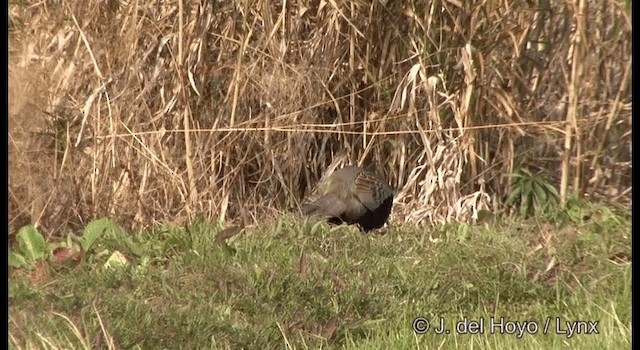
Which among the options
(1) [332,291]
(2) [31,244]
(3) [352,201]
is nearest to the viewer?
(1) [332,291]

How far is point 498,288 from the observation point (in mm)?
3240

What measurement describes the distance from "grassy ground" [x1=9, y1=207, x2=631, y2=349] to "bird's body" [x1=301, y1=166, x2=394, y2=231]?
1.08 feet

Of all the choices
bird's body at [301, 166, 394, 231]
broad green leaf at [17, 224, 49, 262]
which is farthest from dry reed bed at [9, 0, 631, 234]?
broad green leaf at [17, 224, 49, 262]

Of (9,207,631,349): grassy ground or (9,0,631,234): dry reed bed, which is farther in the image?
(9,0,631,234): dry reed bed

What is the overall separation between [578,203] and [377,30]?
0.98 metres

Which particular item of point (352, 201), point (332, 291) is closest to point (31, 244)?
point (332, 291)

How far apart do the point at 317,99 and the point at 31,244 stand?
3.95 ft

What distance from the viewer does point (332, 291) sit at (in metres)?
3.16

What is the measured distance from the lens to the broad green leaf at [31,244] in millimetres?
3421

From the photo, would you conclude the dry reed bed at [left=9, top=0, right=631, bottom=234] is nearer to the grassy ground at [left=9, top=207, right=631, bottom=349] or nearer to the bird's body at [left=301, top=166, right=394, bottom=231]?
the bird's body at [left=301, top=166, right=394, bottom=231]

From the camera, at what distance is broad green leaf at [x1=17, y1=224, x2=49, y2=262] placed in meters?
3.42

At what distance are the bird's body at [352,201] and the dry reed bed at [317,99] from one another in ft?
0.30

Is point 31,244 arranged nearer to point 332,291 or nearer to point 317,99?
point 332,291
